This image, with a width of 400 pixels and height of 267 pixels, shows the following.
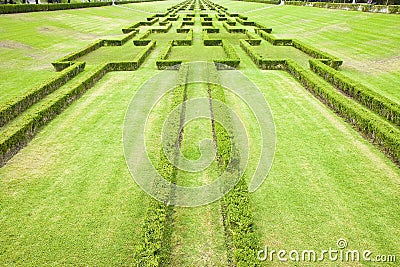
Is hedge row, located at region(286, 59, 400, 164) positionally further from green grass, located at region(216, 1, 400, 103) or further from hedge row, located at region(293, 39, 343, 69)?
hedge row, located at region(293, 39, 343, 69)

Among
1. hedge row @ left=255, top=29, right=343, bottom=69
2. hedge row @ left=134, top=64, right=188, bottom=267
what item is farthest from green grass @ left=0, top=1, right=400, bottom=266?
hedge row @ left=255, top=29, right=343, bottom=69

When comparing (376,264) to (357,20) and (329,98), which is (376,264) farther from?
(357,20)

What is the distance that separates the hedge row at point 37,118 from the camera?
9.75 meters

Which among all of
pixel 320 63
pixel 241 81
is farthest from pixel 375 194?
pixel 320 63

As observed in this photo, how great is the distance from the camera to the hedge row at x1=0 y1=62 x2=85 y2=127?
39.1 ft

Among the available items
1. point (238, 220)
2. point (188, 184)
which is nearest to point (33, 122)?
point (188, 184)

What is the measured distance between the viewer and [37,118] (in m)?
11.4

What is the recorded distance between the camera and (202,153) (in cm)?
973

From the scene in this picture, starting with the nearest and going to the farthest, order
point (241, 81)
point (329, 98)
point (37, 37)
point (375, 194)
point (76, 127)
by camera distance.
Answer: point (375, 194) → point (76, 127) → point (329, 98) → point (241, 81) → point (37, 37)

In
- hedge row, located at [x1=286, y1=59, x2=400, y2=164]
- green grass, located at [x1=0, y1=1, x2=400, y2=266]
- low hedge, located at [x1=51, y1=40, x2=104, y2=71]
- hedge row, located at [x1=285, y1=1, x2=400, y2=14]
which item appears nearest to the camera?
green grass, located at [x1=0, y1=1, x2=400, y2=266]

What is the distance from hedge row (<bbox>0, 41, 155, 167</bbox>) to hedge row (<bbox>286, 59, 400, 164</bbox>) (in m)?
12.9

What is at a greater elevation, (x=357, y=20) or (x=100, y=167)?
(x=357, y=20)

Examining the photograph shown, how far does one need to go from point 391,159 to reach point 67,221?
10465 mm

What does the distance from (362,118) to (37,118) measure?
13441mm
